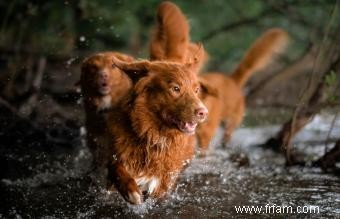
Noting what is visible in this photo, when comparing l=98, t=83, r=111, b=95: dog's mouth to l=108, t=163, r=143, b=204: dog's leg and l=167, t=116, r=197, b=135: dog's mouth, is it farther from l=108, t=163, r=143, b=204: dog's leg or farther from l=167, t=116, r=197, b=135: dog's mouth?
l=167, t=116, r=197, b=135: dog's mouth

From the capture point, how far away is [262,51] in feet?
29.7

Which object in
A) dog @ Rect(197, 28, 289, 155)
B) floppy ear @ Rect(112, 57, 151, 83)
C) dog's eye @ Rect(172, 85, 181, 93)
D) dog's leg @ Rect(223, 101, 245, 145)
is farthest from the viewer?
dog's leg @ Rect(223, 101, 245, 145)

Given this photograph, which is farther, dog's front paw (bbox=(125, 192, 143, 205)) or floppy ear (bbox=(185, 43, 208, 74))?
floppy ear (bbox=(185, 43, 208, 74))

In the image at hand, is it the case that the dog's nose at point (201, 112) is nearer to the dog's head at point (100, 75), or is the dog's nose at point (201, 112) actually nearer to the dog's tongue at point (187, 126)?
the dog's tongue at point (187, 126)

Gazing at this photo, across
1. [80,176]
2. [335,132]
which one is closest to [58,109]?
[80,176]

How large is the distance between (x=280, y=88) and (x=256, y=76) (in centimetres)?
56

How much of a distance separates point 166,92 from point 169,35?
166cm

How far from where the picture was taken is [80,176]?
22.0 feet

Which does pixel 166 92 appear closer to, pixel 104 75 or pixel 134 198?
pixel 134 198

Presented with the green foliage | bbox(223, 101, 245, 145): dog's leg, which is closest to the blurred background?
the green foliage

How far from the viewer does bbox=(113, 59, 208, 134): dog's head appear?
16.3 feet

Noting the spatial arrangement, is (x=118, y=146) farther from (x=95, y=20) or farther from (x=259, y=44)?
(x=95, y=20)

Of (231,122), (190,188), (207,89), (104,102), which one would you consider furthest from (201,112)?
(231,122)

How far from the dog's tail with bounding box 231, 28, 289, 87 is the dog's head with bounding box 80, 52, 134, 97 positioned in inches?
126
